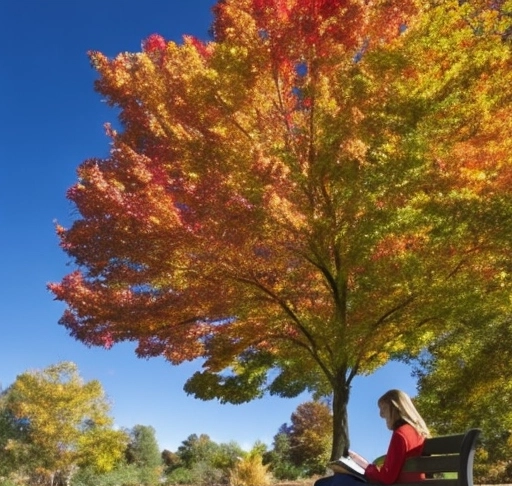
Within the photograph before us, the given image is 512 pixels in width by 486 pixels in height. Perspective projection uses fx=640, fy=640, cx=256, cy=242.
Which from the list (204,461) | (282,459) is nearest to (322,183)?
(282,459)

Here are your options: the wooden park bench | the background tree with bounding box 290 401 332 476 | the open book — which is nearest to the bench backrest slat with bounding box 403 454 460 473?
the wooden park bench

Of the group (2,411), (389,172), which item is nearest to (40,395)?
(2,411)

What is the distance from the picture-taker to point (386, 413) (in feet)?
15.4

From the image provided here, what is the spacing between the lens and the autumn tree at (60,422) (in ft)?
108

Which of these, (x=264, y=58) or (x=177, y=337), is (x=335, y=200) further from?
(x=177, y=337)

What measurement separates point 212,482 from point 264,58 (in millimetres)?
18219

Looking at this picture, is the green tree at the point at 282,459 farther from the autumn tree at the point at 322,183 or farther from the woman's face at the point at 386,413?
the woman's face at the point at 386,413

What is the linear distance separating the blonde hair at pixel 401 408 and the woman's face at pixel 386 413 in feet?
0.05

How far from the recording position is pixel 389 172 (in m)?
10.7

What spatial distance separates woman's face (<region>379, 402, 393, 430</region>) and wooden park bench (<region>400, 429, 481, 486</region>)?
0.90 feet

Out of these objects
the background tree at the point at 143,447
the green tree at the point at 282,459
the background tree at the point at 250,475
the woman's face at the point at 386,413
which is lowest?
the woman's face at the point at 386,413

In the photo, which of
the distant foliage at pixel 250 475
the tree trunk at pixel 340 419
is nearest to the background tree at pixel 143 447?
the distant foliage at pixel 250 475

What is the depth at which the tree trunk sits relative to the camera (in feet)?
43.5

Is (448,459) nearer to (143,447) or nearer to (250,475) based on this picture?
(250,475)
